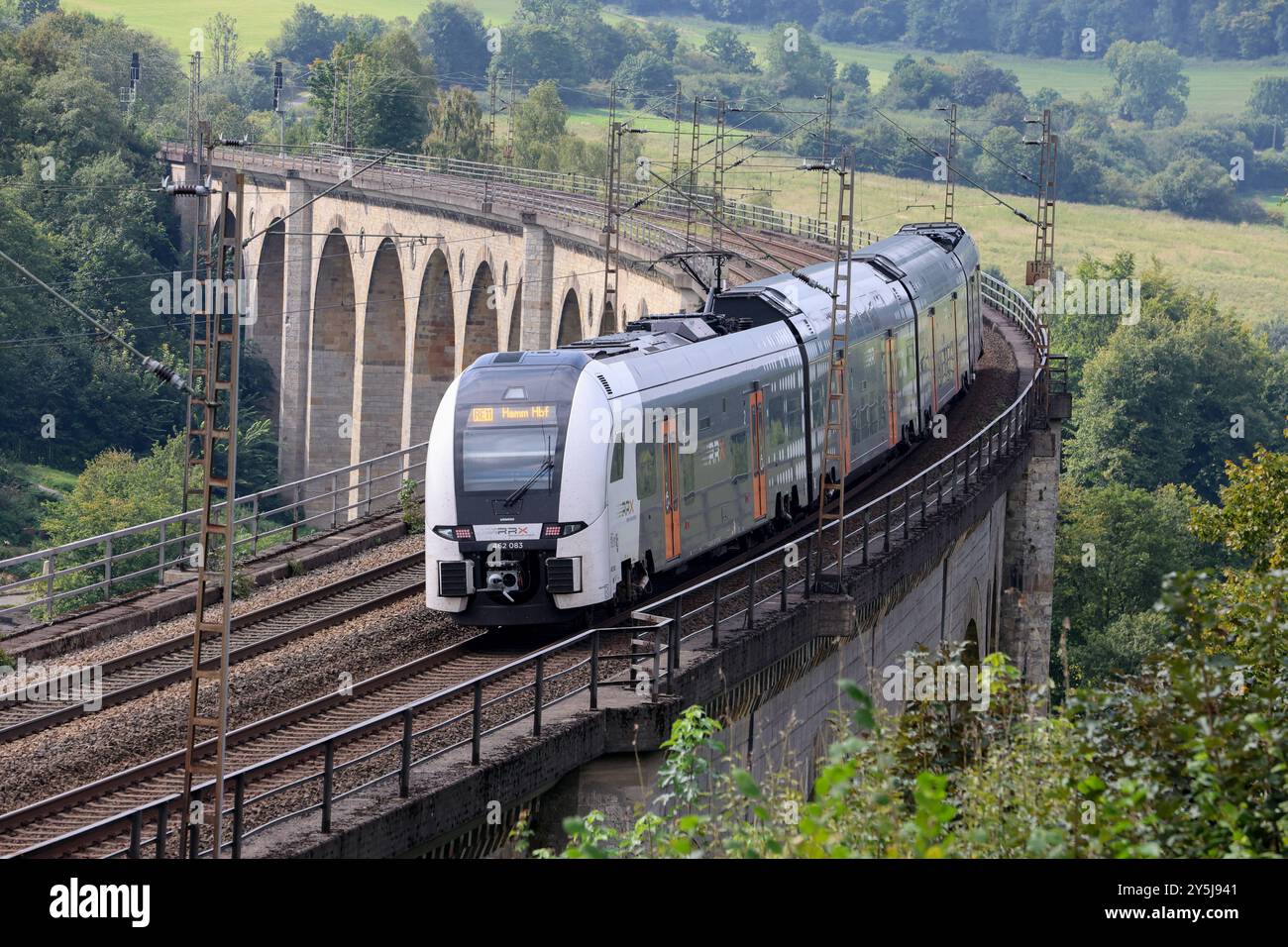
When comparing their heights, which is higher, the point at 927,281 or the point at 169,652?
the point at 927,281

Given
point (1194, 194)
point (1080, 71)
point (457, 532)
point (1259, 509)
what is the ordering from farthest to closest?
point (1080, 71) < point (1194, 194) < point (1259, 509) < point (457, 532)

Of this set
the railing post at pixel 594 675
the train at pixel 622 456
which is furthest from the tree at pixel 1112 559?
the railing post at pixel 594 675

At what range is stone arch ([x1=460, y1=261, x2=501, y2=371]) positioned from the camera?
224 feet

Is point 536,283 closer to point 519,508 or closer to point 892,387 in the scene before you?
point 892,387

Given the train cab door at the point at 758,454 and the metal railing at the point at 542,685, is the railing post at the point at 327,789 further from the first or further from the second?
the train cab door at the point at 758,454

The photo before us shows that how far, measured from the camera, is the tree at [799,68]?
153500 mm

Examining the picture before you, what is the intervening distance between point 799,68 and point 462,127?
4656cm

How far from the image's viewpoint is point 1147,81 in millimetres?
175500

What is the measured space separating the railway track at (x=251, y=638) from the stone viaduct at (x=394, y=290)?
28.7 m

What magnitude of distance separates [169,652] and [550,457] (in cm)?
445

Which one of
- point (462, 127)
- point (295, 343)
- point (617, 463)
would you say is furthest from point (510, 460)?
point (462, 127)
